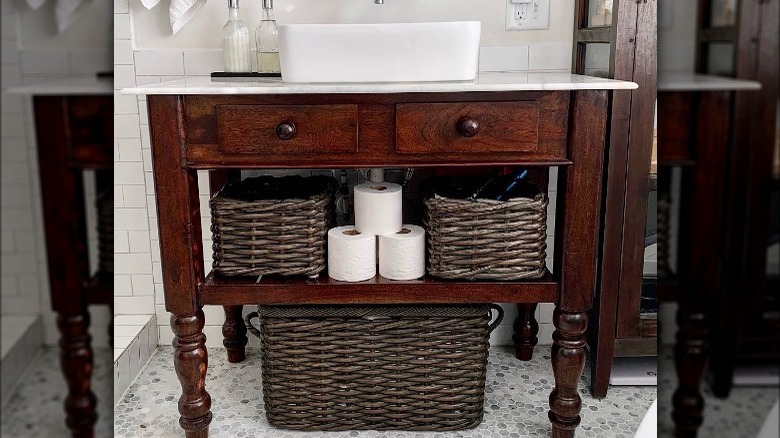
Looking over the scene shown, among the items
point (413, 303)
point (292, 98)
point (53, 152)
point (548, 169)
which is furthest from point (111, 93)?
point (548, 169)

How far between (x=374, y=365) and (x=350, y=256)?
0.29 m

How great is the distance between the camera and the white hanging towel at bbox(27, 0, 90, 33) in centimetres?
19

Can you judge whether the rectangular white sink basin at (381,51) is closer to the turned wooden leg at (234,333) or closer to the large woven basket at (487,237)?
the large woven basket at (487,237)

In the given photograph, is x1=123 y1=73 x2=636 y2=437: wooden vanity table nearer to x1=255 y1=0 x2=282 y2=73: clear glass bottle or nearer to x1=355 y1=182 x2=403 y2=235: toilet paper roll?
x1=355 y1=182 x2=403 y2=235: toilet paper roll

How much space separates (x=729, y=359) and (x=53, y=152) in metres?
0.19

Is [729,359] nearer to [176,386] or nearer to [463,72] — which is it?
[463,72]

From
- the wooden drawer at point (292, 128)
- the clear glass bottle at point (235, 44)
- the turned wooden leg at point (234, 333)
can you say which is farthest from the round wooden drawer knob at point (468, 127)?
the turned wooden leg at point (234, 333)

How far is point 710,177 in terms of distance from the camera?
0.18 meters

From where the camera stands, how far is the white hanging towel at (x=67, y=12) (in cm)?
19

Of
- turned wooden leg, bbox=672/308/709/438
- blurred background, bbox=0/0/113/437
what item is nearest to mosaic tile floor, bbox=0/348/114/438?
blurred background, bbox=0/0/113/437

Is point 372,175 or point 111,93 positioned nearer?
point 111,93

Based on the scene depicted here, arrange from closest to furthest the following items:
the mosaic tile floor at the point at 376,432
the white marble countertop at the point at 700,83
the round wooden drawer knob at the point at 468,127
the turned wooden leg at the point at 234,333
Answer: the white marble countertop at the point at 700,83
the round wooden drawer knob at the point at 468,127
the mosaic tile floor at the point at 376,432
the turned wooden leg at the point at 234,333

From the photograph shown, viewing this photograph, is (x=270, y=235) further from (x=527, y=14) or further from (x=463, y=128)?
(x=527, y=14)

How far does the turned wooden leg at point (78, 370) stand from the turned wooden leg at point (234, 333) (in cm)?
193
